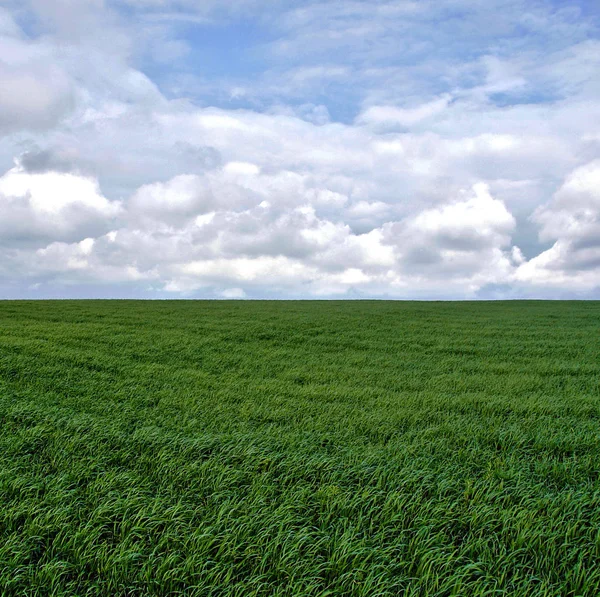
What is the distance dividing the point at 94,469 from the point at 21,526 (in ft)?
4.54

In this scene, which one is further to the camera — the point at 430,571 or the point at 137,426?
the point at 137,426

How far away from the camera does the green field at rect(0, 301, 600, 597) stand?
4.34 metres

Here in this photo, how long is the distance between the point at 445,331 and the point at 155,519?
19.2 meters

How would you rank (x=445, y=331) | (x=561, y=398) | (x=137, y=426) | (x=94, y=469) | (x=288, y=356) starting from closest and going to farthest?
(x=94, y=469), (x=137, y=426), (x=561, y=398), (x=288, y=356), (x=445, y=331)

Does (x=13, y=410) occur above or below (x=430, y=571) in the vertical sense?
above

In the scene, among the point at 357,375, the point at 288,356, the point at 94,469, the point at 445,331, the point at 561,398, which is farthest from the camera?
the point at 445,331

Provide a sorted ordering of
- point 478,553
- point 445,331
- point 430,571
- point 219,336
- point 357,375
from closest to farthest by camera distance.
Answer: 1. point 430,571
2. point 478,553
3. point 357,375
4. point 219,336
5. point 445,331

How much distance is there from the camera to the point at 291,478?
6145 mm

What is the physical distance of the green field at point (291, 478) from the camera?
434 centimetres

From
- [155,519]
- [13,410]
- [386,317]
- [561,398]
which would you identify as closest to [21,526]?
[155,519]

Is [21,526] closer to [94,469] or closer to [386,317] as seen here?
[94,469]

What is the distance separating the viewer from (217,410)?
9.23 m

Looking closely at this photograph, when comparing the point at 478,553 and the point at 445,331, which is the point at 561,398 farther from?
the point at 445,331

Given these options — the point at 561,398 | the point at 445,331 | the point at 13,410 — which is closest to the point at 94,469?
the point at 13,410
